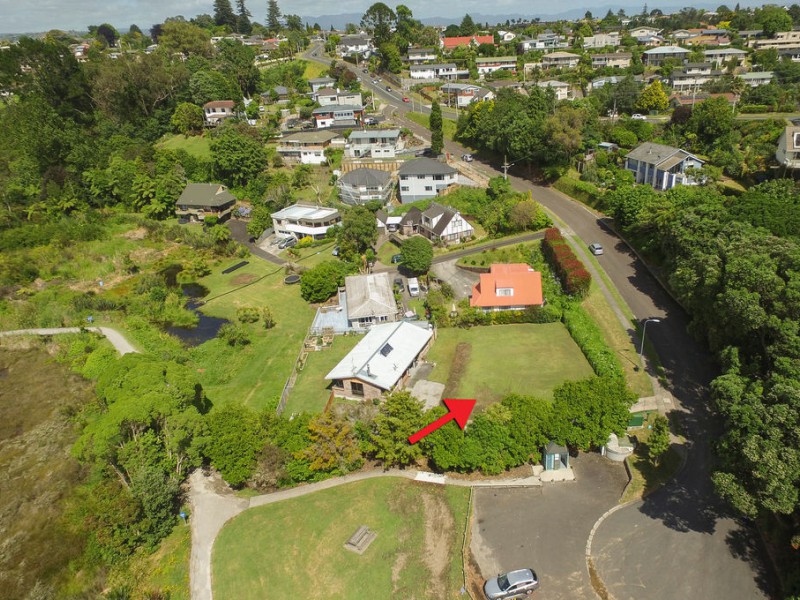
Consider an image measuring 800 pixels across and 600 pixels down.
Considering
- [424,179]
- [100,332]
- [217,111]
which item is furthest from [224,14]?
[100,332]

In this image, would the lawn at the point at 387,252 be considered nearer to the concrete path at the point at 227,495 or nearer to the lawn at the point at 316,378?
the lawn at the point at 316,378

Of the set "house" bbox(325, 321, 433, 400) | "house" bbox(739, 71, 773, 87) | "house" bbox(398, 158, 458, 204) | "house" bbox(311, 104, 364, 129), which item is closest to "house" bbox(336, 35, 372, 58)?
"house" bbox(311, 104, 364, 129)

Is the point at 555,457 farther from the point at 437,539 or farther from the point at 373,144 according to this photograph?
the point at 373,144

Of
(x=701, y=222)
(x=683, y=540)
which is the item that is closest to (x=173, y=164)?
(x=701, y=222)

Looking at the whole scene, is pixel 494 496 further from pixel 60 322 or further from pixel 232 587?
pixel 60 322

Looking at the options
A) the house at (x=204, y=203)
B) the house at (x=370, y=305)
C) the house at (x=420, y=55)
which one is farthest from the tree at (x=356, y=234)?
the house at (x=420, y=55)
